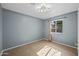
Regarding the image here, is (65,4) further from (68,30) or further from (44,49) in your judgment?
(44,49)

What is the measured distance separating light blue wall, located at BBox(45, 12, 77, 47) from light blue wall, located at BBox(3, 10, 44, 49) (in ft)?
0.70

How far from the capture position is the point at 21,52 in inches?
39.4

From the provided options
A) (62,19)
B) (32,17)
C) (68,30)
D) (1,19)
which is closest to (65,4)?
(62,19)

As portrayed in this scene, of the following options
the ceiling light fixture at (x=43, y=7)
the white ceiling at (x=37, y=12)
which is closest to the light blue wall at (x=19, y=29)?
the white ceiling at (x=37, y=12)

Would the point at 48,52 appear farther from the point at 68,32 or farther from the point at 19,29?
the point at 19,29

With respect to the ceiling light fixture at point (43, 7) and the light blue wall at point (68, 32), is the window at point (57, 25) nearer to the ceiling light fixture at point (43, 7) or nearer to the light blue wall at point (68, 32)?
the light blue wall at point (68, 32)

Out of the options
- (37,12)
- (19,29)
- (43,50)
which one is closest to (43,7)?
(37,12)

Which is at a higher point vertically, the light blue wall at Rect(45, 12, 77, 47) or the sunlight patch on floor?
the light blue wall at Rect(45, 12, 77, 47)

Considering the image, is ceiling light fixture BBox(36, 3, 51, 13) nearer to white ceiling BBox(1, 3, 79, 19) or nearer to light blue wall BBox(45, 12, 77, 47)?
white ceiling BBox(1, 3, 79, 19)

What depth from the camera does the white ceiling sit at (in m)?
0.96

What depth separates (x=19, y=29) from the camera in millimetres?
1032

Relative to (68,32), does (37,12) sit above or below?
above

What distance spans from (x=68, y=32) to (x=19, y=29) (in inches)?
32.0

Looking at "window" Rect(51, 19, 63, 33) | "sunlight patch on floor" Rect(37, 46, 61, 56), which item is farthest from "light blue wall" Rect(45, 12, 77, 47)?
"sunlight patch on floor" Rect(37, 46, 61, 56)
